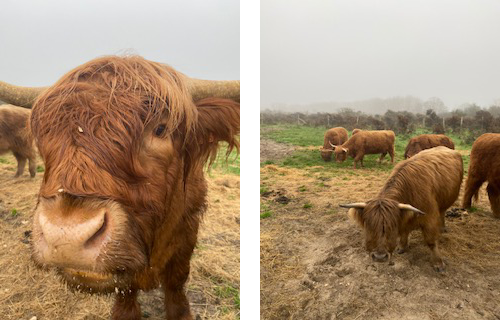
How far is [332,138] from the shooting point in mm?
2113

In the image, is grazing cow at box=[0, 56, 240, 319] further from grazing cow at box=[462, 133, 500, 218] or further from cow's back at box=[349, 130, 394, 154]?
grazing cow at box=[462, 133, 500, 218]

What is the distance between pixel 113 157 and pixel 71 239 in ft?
0.92

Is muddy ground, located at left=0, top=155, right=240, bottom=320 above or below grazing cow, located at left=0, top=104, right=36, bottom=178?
below

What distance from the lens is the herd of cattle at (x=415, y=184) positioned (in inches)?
76.2

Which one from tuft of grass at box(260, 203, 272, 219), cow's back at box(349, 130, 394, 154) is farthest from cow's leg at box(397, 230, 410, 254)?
tuft of grass at box(260, 203, 272, 219)

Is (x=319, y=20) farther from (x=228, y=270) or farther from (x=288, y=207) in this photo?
(x=228, y=270)

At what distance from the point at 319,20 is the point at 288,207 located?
1.35 metres

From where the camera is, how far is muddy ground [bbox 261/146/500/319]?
6.14 ft

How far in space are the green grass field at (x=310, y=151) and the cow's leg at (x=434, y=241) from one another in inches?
17.2

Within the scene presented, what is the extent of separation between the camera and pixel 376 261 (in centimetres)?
198

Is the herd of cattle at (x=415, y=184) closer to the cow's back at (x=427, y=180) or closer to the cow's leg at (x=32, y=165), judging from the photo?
the cow's back at (x=427, y=180)

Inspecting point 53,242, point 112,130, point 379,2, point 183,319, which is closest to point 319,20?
point 379,2

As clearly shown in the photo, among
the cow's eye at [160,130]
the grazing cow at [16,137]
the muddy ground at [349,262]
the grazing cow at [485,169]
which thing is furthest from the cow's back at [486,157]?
the grazing cow at [16,137]

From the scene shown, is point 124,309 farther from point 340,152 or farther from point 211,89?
point 340,152
